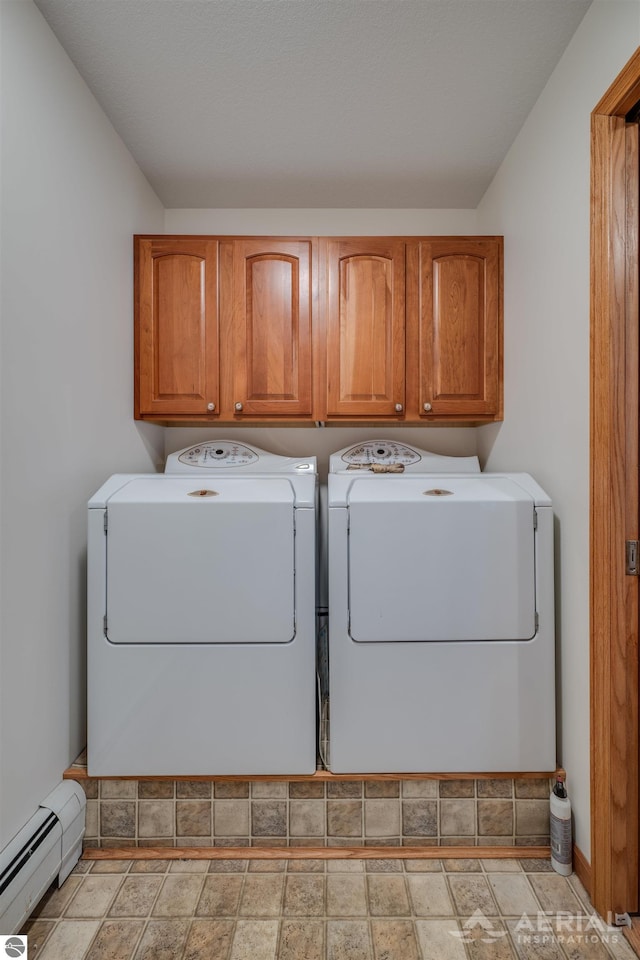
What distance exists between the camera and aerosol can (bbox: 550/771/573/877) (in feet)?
5.07

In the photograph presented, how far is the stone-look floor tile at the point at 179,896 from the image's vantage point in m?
1.43

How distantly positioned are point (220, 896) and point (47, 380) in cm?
163

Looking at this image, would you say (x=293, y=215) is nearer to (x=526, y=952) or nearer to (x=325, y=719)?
(x=325, y=719)

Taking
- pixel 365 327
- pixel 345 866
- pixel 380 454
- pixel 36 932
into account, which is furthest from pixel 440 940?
pixel 365 327

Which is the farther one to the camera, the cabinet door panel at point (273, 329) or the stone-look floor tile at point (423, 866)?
the cabinet door panel at point (273, 329)

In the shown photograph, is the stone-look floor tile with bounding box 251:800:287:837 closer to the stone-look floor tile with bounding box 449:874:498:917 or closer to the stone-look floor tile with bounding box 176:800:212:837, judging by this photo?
the stone-look floor tile with bounding box 176:800:212:837

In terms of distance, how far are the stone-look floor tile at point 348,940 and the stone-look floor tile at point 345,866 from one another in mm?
181

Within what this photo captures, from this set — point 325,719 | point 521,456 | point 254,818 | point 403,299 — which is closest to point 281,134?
point 403,299

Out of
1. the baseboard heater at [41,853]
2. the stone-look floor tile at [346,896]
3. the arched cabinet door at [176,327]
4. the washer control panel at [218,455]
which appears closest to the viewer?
the baseboard heater at [41,853]

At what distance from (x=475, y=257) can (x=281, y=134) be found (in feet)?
3.20

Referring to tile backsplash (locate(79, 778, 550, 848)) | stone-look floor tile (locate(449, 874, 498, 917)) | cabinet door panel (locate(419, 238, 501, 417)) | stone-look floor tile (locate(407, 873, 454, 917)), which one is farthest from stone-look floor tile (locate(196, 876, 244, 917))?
cabinet door panel (locate(419, 238, 501, 417))

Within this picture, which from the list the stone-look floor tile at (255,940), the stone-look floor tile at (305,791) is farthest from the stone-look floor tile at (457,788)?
the stone-look floor tile at (255,940)

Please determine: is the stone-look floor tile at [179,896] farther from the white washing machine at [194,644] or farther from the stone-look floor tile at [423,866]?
the stone-look floor tile at [423,866]

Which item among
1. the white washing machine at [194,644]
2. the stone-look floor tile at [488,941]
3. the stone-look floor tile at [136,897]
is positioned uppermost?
the white washing machine at [194,644]
